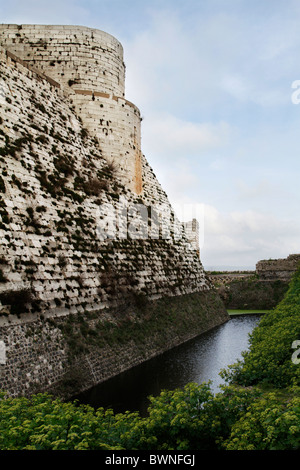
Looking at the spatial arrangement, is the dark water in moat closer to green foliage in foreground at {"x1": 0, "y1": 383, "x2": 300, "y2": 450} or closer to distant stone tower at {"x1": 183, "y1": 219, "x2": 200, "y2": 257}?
green foliage in foreground at {"x1": 0, "y1": 383, "x2": 300, "y2": 450}

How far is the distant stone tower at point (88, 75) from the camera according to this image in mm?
20688

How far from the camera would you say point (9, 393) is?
8.81 meters

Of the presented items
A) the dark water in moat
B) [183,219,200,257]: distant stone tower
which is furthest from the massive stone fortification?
[183,219,200,257]: distant stone tower

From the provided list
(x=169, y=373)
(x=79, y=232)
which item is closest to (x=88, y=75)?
(x=79, y=232)

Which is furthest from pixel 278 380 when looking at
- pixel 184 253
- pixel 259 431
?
pixel 184 253

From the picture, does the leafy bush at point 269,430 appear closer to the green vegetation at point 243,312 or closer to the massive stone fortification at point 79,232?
the massive stone fortification at point 79,232

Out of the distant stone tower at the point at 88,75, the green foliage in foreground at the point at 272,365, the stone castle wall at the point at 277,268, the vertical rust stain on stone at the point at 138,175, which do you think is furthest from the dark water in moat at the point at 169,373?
the stone castle wall at the point at 277,268

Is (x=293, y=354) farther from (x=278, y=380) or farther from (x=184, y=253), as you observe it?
(x=184, y=253)

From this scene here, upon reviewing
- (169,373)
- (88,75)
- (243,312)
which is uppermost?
(88,75)

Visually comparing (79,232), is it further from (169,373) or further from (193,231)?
(193,231)

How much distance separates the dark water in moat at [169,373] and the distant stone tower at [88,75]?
30.9ft

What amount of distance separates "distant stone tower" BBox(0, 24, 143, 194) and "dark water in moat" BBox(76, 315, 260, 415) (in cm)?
941

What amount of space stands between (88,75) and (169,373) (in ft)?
54.0

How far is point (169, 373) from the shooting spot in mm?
13641
